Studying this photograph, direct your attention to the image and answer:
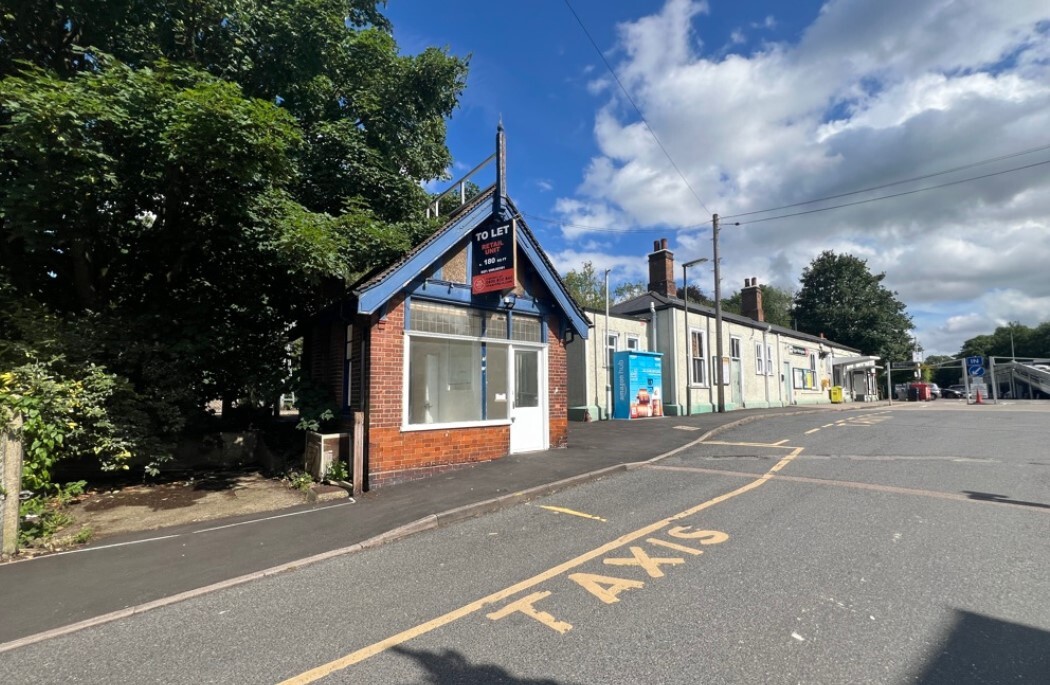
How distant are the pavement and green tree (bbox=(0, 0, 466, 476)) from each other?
2691 mm

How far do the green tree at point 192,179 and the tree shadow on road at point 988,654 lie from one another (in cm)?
835

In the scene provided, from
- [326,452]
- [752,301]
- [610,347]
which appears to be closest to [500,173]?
[326,452]

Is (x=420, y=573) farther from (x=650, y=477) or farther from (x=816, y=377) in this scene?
(x=816, y=377)

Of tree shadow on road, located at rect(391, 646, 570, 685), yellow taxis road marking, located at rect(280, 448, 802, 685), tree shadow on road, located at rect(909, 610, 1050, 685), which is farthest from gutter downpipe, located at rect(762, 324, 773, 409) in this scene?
tree shadow on road, located at rect(391, 646, 570, 685)

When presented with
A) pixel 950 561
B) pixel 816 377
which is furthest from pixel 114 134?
pixel 816 377

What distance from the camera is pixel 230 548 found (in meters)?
5.87

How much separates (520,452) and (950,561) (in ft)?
23.7

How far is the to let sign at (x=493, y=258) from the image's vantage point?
944 cm

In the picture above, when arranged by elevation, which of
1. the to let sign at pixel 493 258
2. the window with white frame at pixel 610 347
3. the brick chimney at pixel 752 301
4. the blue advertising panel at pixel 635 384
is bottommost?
the blue advertising panel at pixel 635 384

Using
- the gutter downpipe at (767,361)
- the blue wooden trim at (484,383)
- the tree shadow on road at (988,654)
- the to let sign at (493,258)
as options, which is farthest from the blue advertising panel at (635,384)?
the tree shadow on road at (988,654)

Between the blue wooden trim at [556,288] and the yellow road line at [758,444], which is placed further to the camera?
the yellow road line at [758,444]

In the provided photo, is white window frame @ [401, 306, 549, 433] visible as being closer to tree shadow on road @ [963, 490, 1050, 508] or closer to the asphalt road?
the asphalt road

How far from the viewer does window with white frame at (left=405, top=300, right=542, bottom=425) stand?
9.43 metres

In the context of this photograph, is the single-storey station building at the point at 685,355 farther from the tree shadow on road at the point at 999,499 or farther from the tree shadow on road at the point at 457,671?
the tree shadow on road at the point at 457,671
